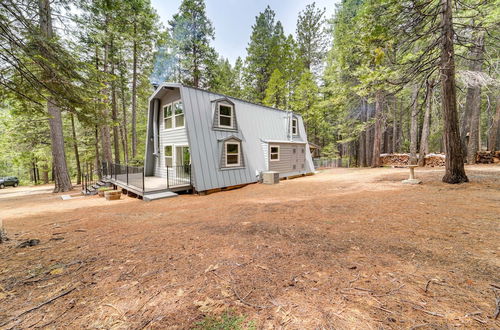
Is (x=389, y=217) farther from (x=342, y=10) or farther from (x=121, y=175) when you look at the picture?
(x=342, y=10)

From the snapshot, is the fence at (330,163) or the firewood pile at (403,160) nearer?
the firewood pile at (403,160)

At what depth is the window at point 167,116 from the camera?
36.2 ft

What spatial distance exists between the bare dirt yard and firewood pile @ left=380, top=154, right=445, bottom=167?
41.0ft

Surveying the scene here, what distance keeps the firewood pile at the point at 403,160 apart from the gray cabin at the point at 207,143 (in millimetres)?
9640

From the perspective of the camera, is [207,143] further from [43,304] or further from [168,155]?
[43,304]

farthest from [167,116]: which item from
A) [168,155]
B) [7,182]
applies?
[7,182]

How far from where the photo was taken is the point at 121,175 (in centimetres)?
1059

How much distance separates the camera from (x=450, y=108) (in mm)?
7152

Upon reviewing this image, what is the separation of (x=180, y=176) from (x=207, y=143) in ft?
7.82

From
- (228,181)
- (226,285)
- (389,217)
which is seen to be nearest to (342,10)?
(228,181)

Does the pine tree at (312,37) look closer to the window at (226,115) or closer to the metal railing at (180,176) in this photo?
the window at (226,115)

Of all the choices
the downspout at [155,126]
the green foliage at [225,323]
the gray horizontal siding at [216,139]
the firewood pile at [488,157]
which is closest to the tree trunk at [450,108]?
the gray horizontal siding at [216,139]

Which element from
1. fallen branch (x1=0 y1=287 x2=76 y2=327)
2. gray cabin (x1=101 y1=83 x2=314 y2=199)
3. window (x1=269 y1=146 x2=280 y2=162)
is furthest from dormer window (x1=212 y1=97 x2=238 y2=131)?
fallen branch (x1=0 y1=287 x2=76 y2=327)

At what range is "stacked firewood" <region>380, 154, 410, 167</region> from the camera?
16312 mm
